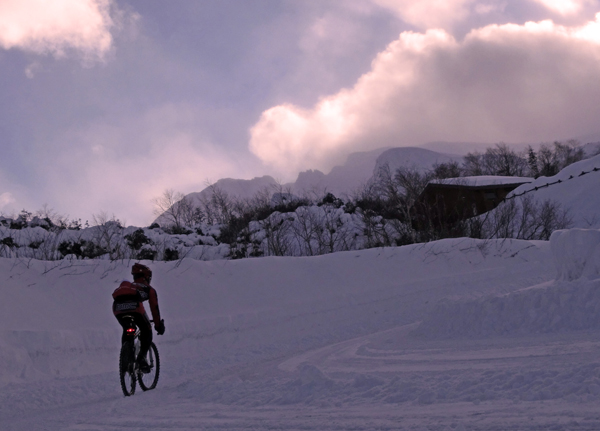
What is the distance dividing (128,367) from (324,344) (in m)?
4.30

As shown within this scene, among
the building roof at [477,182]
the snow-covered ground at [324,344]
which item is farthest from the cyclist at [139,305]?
the building roof at [477,182]

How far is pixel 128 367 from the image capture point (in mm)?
6293

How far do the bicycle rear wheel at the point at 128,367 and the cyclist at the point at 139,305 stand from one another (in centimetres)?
13

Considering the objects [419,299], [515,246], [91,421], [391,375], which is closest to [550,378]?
[391,375]

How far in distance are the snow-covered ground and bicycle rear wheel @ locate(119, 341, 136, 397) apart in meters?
0.24

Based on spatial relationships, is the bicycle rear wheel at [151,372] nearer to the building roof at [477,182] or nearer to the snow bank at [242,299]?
the snow bank at [242,299]

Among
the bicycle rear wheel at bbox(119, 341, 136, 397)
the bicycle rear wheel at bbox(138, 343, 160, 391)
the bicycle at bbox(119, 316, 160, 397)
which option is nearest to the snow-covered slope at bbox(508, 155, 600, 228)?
the bicycle rear wheel at bbox(138, 343, 160, 391)

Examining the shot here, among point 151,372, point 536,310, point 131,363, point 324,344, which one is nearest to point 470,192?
point 536,310

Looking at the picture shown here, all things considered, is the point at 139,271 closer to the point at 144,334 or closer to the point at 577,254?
the point at 144,334

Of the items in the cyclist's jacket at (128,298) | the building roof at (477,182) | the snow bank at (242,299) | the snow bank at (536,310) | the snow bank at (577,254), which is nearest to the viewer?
the cyclist's jacket at (128,298)

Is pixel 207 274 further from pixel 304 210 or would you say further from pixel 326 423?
pixel 304 210

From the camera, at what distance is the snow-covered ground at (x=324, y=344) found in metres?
4.29

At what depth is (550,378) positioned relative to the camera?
177 inches

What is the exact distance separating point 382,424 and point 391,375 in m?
1.97
